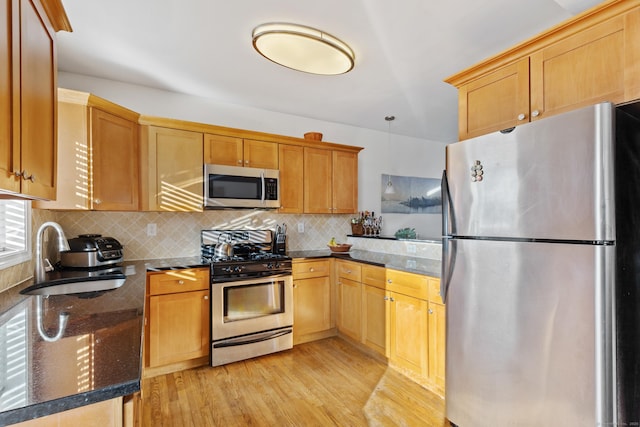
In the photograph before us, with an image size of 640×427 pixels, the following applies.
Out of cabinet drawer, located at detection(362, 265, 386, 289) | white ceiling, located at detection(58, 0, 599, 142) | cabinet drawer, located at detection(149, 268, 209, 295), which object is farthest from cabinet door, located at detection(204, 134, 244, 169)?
cabinet drawer, located at detection(362, 265, 386, 289)

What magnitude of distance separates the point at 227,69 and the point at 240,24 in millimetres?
678

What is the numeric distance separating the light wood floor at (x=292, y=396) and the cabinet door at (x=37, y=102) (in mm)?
1480

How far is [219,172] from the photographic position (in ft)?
9.87

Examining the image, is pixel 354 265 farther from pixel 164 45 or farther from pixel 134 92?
pixel 134 92

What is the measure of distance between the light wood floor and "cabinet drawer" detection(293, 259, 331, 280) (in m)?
0.78

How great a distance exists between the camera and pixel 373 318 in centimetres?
286

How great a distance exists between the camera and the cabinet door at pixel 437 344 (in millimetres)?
2189

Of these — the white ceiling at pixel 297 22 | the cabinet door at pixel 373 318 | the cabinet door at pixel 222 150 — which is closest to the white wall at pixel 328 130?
the white ceiling at pixel 297 22

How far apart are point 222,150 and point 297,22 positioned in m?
1.51

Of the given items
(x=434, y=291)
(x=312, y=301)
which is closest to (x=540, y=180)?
(x=434, y=291)

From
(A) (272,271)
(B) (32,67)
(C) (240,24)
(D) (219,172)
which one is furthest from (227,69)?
(A) (272,271)

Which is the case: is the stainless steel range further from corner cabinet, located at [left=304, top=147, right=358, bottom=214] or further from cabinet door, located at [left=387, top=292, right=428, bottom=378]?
cabinet door, located at [left=387, top=292, right=428, bottom=378]

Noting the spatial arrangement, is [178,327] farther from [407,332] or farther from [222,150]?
[407,332]

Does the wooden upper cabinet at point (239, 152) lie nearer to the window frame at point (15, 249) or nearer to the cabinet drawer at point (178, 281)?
the cabinet drawer at point (178, 281)
